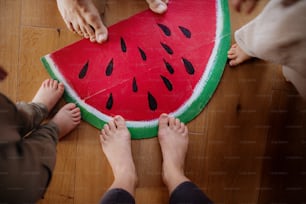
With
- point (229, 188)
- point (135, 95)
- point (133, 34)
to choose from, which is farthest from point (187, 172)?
point (133, 34)

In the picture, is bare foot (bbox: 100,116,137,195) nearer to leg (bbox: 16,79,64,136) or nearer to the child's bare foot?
leg (bbox: 16,79,64,136)

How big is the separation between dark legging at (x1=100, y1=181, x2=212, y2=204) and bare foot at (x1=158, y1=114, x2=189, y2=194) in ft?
0.15

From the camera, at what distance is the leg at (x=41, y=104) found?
29.5 inches

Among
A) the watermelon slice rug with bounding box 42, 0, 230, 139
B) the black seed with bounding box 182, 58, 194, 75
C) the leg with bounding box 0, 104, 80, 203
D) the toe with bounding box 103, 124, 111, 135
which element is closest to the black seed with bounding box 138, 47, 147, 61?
the watermelon slice rug with bounding box 42, 0, 230, 139

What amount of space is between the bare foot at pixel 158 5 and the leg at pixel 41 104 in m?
0.32

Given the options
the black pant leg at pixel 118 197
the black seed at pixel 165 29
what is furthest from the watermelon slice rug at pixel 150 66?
the black pant leg at pixel 118 197

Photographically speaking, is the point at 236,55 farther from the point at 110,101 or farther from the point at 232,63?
the point at 110,101

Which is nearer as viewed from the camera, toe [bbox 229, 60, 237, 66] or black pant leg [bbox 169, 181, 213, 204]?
black pant leg [bbox 169, 181, 213, 204]

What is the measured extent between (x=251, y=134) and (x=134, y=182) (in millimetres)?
342

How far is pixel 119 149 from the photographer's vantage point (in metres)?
0.85

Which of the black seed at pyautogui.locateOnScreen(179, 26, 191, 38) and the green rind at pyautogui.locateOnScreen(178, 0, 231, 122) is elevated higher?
the black seed at pyautogui.locateOnScreen(179, 26, 191, 38)

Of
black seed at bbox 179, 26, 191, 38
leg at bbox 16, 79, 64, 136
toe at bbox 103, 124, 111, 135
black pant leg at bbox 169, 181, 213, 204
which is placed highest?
black seed at bbox 179, 26, 191, 38

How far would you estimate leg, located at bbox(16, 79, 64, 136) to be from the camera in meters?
0.75

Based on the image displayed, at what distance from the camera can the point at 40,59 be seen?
2.82 feet
